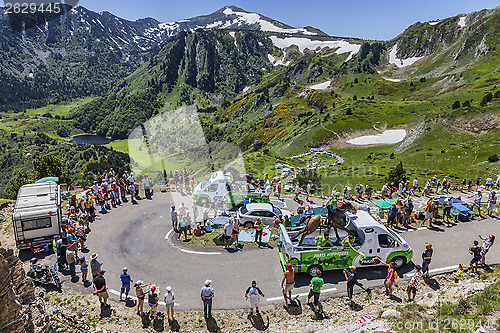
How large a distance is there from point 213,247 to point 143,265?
4110 millimetres

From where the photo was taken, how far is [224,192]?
25.5m

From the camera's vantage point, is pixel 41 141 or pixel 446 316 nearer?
pixel 446 316

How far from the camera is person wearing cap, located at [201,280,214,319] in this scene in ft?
39.2

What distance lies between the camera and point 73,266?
1514 cm

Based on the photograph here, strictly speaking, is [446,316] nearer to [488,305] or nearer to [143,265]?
[488,305]

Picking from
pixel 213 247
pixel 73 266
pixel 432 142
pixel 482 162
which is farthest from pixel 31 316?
pixel 432 142

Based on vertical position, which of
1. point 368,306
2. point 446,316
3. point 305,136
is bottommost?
point 368,306

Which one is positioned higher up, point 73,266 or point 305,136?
point 305,136

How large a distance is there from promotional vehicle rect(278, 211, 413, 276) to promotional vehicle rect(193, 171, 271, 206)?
10.1 metres

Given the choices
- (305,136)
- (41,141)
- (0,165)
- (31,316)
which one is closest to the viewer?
(31,316)

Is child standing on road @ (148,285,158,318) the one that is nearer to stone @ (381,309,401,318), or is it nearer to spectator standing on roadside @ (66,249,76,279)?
spectator standing on roadside @ (66,249,76,279)

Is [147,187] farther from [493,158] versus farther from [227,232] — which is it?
[493,158]

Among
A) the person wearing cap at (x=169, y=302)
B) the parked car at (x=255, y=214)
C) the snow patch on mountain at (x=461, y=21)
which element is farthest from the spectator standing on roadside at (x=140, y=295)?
the snow patch on mountain at (x=461, y=21)

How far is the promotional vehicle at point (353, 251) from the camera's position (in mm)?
14023
